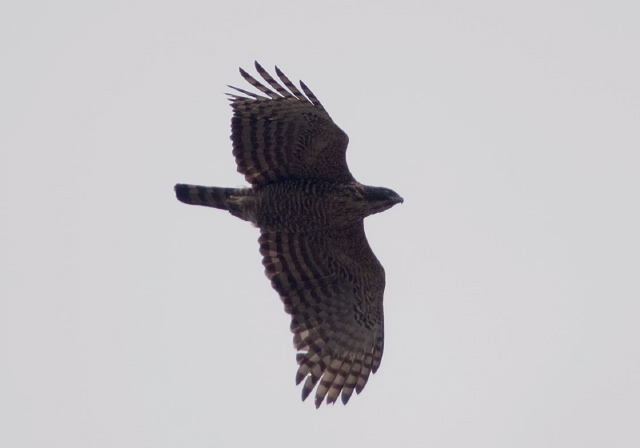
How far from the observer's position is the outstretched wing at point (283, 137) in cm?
1577

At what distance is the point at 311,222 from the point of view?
16312 millimetres

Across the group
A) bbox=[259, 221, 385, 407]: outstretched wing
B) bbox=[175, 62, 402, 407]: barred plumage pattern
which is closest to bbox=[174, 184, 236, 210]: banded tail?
bbox=[175, 62, 402, 407]: barred plumage pattern

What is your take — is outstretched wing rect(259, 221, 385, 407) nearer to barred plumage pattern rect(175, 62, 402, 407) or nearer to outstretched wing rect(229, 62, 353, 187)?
barred plumage pattern rect(175, 62, 402, 407)

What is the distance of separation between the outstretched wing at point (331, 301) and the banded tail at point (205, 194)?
67cm

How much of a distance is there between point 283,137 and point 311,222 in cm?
112

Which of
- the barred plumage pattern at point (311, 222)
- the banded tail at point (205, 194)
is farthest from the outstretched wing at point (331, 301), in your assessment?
the banded tail at point (205, 194)

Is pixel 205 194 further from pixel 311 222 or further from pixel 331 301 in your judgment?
pixel 331 301

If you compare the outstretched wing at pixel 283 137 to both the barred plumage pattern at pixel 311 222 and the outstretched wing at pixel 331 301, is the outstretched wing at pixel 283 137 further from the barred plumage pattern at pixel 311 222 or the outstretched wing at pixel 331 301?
the outstretched wing at pixel 331 301

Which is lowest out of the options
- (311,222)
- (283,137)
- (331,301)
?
(331,301)

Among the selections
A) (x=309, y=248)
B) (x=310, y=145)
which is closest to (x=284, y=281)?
(x=309, y=248)

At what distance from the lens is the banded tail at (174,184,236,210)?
16.4 m

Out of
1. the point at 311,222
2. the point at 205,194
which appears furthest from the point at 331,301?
the point at 205,194

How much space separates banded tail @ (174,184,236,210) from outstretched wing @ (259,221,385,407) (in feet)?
2.20

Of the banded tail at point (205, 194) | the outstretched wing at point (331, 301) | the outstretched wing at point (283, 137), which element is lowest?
the outstretched wing at point (331, 301)
